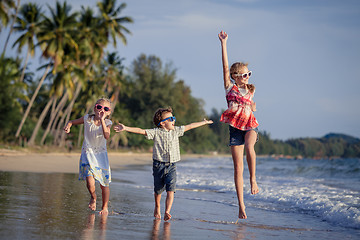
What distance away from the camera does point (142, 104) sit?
2192 inches

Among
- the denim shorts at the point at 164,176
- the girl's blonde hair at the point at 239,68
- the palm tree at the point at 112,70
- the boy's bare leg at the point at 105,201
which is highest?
the palm tree at the point at 112,70

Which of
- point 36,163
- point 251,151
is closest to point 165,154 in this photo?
point 251,151

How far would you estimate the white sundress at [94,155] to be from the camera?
5184 millimetres

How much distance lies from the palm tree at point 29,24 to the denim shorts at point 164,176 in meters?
25.9

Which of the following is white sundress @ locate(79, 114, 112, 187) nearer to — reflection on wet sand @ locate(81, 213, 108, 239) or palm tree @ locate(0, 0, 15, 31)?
reflection on wet sand @ locate(81, 213, 108, 239)

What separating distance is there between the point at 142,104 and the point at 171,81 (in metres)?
5.25

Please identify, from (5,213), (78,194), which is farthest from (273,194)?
(5,213)

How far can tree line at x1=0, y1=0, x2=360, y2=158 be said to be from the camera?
93.9ft

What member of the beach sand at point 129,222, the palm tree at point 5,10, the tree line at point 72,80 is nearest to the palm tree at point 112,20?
the tree line at point 72,80

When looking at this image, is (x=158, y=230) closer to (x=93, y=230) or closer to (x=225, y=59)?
(x=93, y=230)

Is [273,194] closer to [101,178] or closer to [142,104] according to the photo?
[101,178]

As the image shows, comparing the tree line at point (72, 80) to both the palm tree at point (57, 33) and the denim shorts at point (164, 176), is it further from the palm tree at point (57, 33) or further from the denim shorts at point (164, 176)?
the denim shorts at point (164, 176)

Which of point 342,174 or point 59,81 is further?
point 59,81

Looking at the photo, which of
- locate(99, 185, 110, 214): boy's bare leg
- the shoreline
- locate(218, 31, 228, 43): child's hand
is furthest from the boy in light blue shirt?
the shoreline
